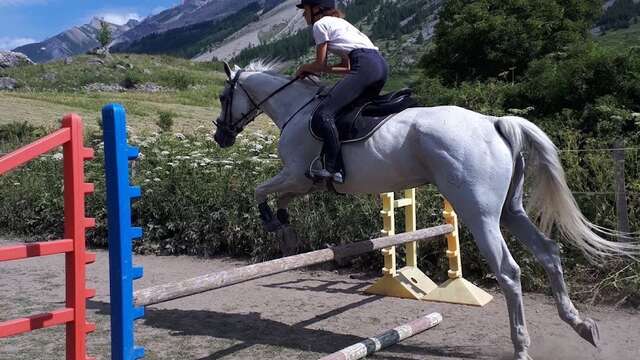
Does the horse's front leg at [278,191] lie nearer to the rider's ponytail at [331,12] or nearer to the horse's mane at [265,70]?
the horse's mane at [265,70]

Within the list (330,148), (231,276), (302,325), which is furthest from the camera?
(302,325)

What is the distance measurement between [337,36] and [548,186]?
6.30 ft

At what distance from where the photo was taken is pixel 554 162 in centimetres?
458

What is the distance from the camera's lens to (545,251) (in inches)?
187

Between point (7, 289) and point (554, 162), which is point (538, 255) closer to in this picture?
point (554, 162)

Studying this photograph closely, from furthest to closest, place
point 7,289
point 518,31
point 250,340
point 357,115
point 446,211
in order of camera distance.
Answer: point 518,31, point 7,289, point 446,211, point 250,340, point 357,115

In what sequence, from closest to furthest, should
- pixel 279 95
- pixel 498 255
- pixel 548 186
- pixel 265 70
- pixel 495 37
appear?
pixel 498 255, pixel 548 186, pixel 279 95, pixel 265 70, pixel 495 37

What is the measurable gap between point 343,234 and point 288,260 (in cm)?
420

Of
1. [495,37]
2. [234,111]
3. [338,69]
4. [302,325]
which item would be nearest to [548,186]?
[338,69]

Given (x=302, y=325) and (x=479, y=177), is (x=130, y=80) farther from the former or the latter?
(x=479, y=177)

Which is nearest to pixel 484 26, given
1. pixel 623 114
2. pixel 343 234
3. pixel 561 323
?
pixel 623 114

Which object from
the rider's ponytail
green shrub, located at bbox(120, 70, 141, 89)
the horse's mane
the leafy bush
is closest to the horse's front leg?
the horse's mane

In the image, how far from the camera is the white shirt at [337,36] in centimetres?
492

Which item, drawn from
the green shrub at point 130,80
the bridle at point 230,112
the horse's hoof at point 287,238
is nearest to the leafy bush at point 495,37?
the bridle at point 230,112
